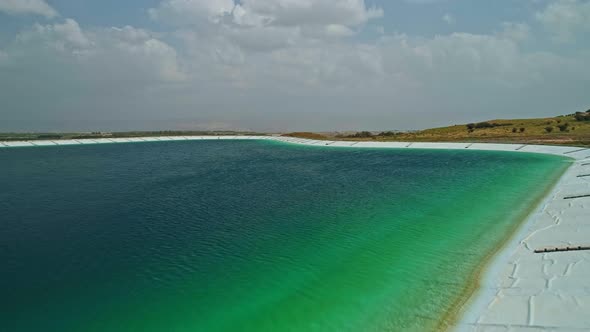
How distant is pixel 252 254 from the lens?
14336mm

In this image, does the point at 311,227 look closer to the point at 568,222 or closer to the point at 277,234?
the point at 277,234

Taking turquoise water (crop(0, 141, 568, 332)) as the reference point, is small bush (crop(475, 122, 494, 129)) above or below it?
above

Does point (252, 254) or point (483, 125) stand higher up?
point (483, 125)

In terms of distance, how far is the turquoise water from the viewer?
10.0m

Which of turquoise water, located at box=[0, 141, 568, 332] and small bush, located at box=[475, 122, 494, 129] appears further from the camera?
small bush, located at box=[475, 122, 494, 129]

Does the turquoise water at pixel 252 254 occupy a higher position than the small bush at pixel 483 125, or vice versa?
the small bush at pixel 483 125

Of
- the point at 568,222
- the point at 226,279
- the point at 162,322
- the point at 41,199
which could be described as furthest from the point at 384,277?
the point at 41,199

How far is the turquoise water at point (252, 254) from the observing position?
32.8ft

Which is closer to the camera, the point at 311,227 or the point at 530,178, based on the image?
the point at 311,227

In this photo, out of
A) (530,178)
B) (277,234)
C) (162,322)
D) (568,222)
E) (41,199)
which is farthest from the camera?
(530,178)

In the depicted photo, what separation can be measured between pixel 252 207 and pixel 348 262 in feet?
34.4

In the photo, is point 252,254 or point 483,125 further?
point 483,125

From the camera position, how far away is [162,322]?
31.6 feet

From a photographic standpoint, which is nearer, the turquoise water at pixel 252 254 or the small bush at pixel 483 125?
the turquoise water at pixel 252 254
